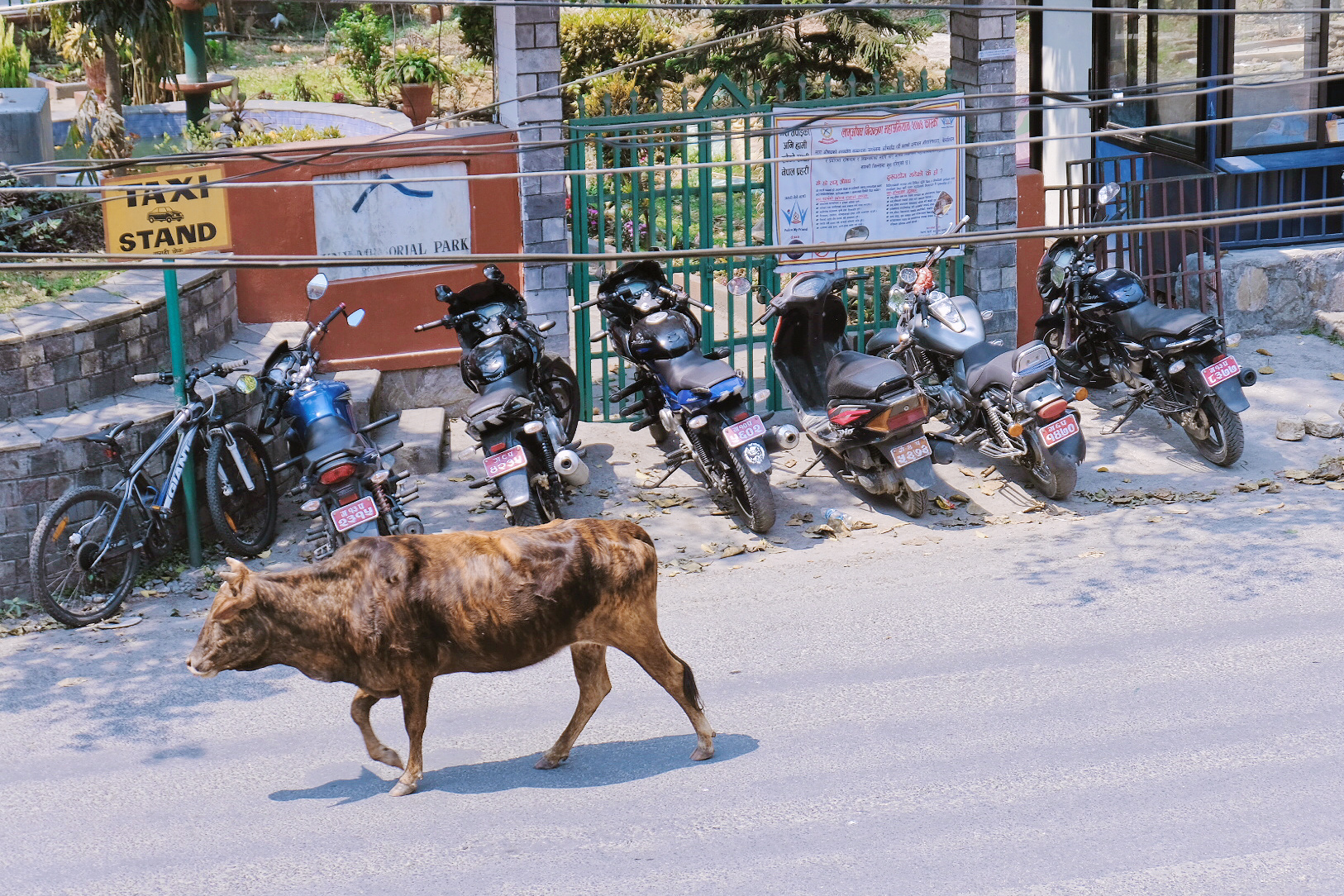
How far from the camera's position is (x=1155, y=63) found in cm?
1291

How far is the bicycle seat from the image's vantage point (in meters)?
7.77

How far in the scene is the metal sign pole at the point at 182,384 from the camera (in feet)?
26.7

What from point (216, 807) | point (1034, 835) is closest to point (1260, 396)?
point (1034, 835)

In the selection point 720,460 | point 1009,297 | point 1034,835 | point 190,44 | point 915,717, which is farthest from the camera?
point 190,44

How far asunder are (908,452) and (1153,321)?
2.06 m

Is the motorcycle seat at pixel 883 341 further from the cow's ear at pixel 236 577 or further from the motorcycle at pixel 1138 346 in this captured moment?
the cow's ear at pixel 236 577

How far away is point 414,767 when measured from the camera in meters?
5.76

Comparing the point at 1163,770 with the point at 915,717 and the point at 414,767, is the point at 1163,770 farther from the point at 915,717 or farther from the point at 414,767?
the point at 414,767

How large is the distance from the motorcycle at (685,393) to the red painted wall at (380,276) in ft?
3.49

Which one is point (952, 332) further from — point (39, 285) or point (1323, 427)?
point (39, 285)

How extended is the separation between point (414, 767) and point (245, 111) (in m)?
11.9

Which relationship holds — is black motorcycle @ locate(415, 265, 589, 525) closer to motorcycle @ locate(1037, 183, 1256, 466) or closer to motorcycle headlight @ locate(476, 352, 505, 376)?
motorcycle headlight @ locate(476, 352, 505, 376)

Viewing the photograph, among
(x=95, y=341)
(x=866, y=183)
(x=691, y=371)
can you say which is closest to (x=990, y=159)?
(x=866, y=183)

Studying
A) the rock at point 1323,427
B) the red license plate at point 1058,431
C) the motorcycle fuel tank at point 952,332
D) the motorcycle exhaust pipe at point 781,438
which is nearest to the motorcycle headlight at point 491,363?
the motorcycle exhaust pipe at point 781,438
